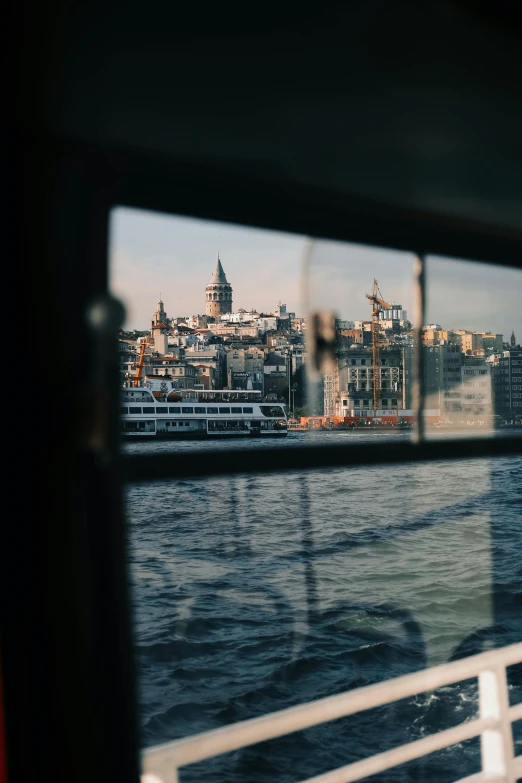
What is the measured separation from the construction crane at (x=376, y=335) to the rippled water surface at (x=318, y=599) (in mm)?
3583

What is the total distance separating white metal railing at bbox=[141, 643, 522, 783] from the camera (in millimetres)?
1298

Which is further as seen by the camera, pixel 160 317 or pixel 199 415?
pixel 199 415

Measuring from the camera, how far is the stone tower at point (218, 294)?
1539cm

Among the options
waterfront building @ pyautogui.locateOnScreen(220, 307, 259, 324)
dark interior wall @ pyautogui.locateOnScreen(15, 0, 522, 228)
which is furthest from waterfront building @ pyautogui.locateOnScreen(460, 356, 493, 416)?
waterfront building @ pyautogui.locateOnScreen(220, 307, 259, 324)

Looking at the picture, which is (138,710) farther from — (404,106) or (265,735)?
(404,106)

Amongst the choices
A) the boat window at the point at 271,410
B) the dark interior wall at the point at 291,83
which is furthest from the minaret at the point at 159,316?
the boat window at the point at 271,410

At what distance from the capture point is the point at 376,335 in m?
2.68

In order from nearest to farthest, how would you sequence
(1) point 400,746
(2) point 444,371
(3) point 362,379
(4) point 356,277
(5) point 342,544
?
(1) point 400,746, (4) point 356,277, (2) point 444,371, (3) point 362,379, (5) point 342,544

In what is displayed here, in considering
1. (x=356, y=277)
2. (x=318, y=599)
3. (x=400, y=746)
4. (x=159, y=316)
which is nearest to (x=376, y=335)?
Answer: (x=356, y=277)

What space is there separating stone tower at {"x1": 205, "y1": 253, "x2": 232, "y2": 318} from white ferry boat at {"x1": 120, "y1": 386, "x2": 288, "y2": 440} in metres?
2.36

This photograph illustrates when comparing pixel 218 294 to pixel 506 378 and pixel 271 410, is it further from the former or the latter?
pixel 506 378

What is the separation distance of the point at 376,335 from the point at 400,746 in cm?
143

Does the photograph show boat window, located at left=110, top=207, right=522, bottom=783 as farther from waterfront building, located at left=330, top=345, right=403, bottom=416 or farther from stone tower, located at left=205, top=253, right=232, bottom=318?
stone tower, located at left=205, top=253, right=232, bottom=318

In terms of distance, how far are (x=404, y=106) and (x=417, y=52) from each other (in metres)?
0.23
